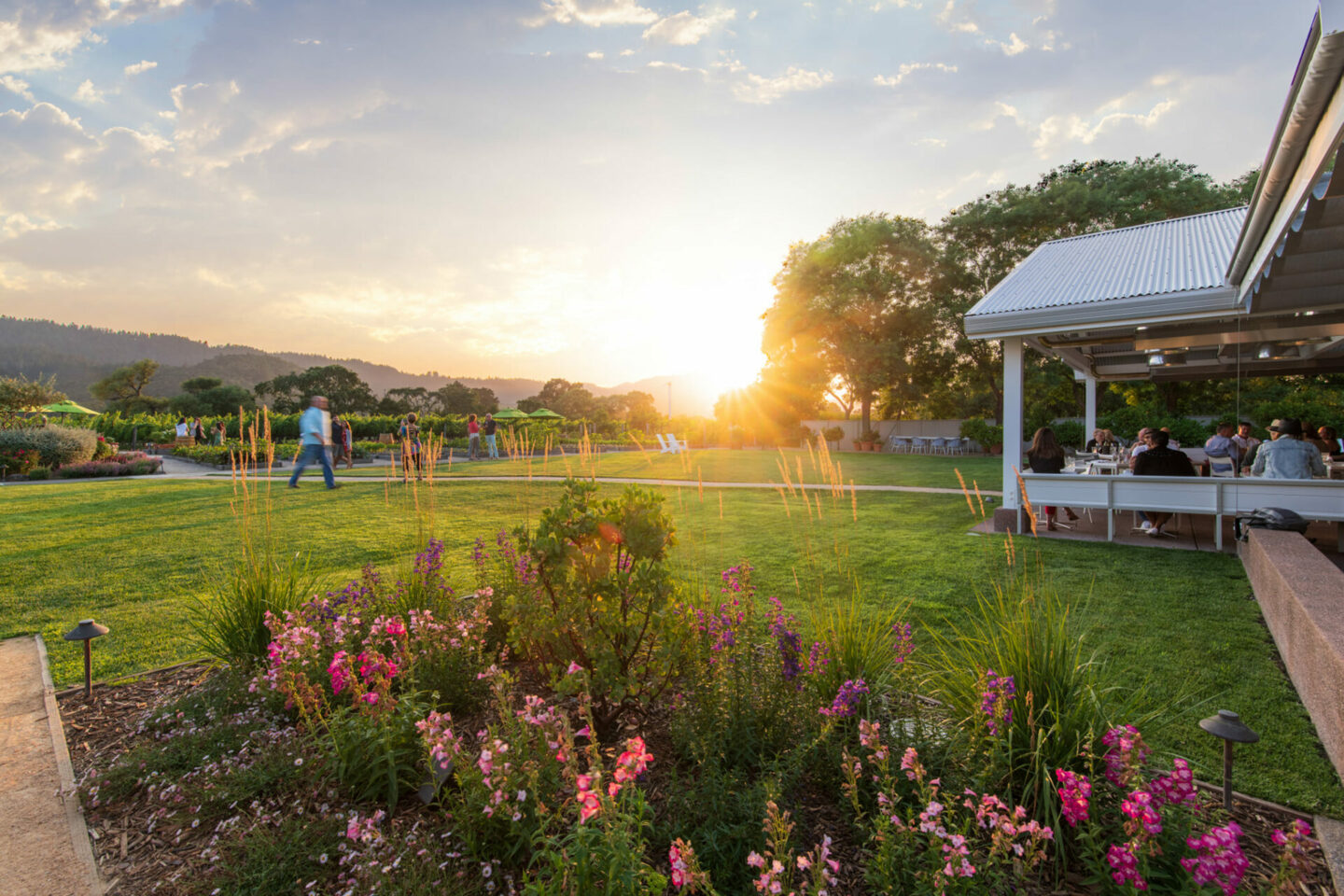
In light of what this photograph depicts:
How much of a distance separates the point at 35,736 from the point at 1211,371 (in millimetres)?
17500

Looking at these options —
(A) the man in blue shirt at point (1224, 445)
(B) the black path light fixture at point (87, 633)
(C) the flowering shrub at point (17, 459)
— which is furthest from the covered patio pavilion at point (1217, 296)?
(C) the flowering shrub at point (17, 459)

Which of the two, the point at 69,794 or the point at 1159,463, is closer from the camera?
the point at 69,794

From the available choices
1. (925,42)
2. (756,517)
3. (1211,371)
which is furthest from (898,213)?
(756,517)

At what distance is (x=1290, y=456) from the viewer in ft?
19.5

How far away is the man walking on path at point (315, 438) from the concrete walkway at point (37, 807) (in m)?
8.08

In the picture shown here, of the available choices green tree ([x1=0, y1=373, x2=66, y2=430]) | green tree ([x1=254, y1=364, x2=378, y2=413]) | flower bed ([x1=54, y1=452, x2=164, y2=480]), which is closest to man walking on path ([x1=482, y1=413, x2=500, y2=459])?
flower bed ([x1=54, y1=452, x2=164, y2=480])

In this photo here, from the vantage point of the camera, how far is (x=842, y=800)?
180 cm

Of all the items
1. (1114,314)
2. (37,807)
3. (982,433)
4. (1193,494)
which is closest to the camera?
(37,807)

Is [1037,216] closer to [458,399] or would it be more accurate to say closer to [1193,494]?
[1193,494]

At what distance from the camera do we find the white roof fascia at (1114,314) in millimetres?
6223

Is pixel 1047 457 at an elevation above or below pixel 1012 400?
below

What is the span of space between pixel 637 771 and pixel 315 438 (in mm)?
11495

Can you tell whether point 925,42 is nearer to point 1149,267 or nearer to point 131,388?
point 1149,267

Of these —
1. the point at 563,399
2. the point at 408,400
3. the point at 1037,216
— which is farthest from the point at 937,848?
the point at 408,400
